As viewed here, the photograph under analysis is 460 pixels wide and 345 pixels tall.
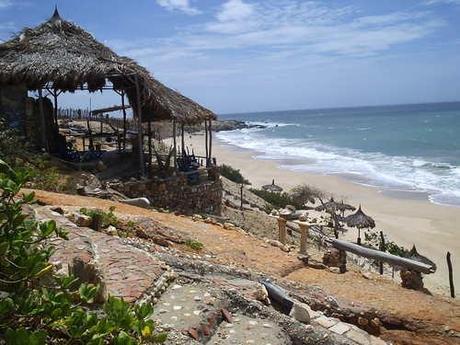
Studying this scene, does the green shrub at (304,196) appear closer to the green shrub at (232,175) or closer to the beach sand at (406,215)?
the beach sand at (406,215)

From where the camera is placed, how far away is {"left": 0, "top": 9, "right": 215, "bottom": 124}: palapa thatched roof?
12656 mm

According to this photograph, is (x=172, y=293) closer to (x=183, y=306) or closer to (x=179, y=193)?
(x=183, y=306)

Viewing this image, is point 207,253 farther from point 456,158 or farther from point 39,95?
point 456,158

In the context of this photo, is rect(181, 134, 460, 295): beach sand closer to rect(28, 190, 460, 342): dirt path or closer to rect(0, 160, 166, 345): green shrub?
rect(28, 190, 460, 342): dirt path

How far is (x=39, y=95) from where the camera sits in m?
13.5

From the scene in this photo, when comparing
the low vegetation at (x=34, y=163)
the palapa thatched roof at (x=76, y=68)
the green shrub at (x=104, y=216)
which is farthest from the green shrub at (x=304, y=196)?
the green shrub at (x=104, y=216)

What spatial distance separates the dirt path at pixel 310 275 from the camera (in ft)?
24.1

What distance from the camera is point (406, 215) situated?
19719 millimetres

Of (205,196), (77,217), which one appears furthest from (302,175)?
(77,217)

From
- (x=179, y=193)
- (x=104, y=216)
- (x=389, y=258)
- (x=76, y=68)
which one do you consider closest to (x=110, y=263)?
(x=104, y=216)

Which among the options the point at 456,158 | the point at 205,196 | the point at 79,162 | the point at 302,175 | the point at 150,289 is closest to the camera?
the point at 150,289

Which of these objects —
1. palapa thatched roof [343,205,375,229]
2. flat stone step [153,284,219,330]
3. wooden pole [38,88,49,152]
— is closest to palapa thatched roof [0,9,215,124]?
wooden pole [38,88,49,152]

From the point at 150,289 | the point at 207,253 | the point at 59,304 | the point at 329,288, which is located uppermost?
the point at 59,304

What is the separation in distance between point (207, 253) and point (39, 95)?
8.28 metres
